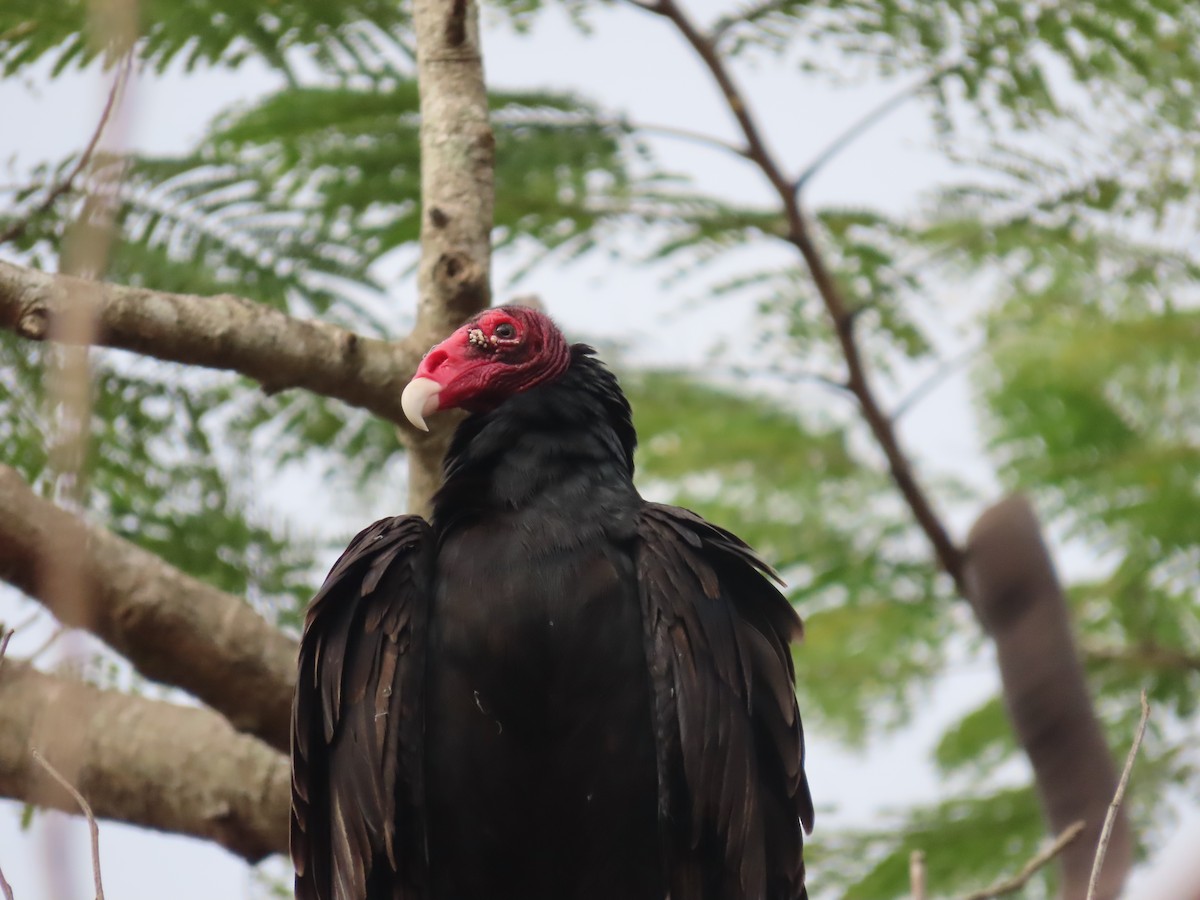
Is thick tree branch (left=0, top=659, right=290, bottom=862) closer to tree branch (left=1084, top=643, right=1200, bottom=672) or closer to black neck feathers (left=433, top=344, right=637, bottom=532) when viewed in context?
black neck feathers (left=433, top=344, right=637, bottom=532)

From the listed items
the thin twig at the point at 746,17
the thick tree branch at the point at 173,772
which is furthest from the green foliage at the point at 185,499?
the thin twig at the point at 746,17

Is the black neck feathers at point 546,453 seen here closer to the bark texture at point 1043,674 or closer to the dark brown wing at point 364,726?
the dark brown wing at point 364,726

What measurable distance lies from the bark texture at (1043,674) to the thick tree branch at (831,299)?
562 mm

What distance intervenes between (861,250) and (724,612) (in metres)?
2.24

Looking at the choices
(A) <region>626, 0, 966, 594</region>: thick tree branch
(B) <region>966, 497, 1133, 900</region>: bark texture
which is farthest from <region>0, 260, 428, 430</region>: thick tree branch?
(B) <region>966, 497, 1133, 900</region>: bark texture

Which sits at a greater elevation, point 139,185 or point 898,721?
point 139,185

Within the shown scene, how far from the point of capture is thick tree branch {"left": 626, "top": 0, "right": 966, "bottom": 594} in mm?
4402

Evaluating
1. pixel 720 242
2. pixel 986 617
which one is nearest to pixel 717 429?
pixel 720 242

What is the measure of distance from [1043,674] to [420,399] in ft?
5.92

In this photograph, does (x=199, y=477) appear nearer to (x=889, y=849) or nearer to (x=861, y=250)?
(x=861, y=250)

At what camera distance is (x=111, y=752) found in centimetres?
404

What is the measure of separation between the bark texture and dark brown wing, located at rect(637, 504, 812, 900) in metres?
0.77

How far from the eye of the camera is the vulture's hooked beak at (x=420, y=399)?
3.36m

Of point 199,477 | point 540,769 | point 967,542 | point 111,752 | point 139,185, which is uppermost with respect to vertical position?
point 139,185
